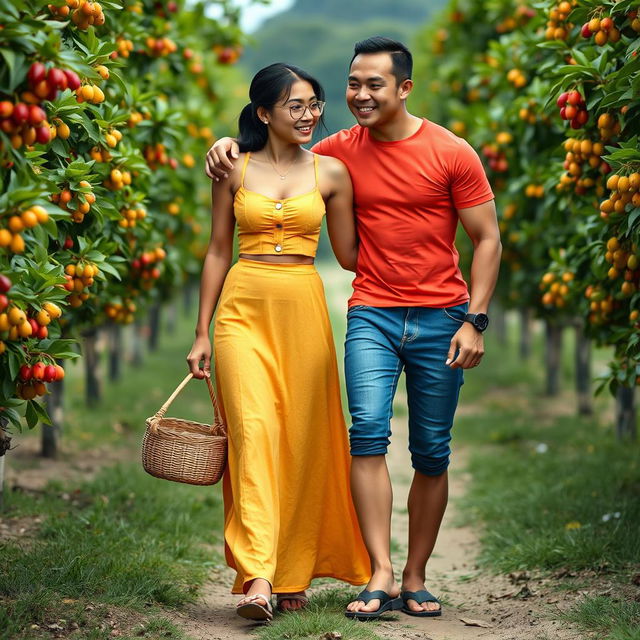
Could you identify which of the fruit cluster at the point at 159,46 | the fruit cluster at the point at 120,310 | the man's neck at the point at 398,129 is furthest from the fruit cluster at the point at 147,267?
the man's neck at the point at 398,129

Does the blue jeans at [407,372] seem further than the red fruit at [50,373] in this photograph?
Yes

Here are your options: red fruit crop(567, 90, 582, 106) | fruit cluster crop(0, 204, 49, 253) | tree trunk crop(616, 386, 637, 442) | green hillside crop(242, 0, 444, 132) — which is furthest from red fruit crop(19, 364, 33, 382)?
green hillside crop(242, 0, 444, 132)

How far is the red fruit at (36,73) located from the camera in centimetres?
366

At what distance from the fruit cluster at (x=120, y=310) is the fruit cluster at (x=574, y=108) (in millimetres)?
3281

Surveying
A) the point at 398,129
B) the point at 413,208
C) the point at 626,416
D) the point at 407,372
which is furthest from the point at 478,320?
the point at 626,416

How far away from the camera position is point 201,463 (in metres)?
4.95

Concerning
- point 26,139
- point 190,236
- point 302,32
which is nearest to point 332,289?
point 190,236

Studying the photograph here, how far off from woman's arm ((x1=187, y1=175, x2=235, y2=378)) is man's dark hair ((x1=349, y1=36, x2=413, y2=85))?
886 mm

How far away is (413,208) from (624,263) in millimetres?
1129

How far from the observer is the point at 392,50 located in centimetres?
505

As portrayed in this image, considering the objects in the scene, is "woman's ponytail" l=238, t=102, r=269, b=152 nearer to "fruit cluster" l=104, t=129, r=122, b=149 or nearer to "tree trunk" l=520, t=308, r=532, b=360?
"fruit cluster" l=104, t=129, r=122, b=149

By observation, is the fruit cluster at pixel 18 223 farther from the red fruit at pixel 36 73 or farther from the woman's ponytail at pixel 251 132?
the woman's ponytail at pixel 251 132

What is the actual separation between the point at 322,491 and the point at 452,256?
1.28m

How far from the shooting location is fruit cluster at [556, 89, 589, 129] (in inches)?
213
